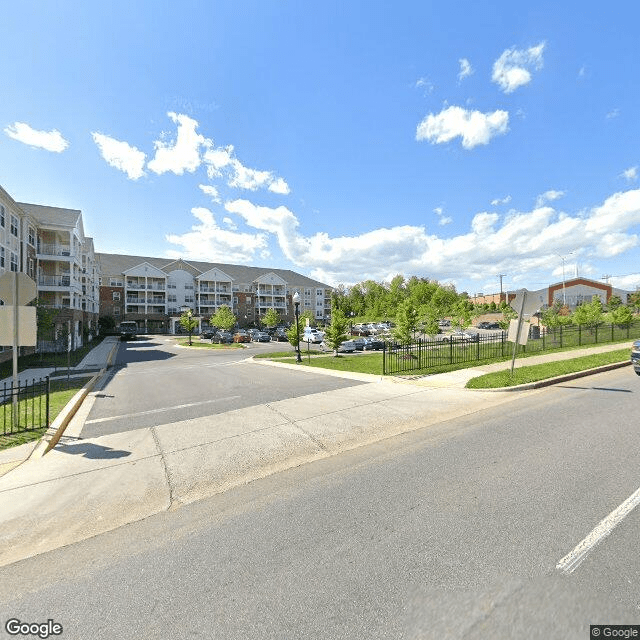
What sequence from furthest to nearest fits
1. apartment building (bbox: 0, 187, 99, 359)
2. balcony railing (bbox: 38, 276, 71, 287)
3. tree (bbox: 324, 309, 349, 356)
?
1. balcony railing (bbox: 38, 276, 71, 287)
2. apartment building (bbox: 0, 187, 99, 359)
3. tree (bbox: 324, 309, 349, 356)

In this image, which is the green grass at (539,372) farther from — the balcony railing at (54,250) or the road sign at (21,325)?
the balcony railing at (54,250)

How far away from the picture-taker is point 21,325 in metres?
6.67

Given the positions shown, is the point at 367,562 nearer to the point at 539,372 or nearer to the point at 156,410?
the point at 156,410

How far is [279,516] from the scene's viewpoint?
3764 mm

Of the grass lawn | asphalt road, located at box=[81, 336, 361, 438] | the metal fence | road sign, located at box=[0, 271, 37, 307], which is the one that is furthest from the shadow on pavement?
the metal fence

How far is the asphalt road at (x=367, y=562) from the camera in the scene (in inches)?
93.8

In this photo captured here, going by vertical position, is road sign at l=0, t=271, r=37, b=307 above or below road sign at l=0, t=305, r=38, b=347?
above

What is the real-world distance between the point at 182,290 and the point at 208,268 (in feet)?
28.0

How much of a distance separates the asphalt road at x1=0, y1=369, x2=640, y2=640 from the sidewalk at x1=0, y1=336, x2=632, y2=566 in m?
0.41

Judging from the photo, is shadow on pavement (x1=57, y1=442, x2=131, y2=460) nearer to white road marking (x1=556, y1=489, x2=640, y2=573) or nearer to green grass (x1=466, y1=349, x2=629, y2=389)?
white road marking (x1=556, y1=489, x2=640, y2=573)

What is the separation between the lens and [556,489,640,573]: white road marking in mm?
2844

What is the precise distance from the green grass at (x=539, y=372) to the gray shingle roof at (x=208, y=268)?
6831 cm
